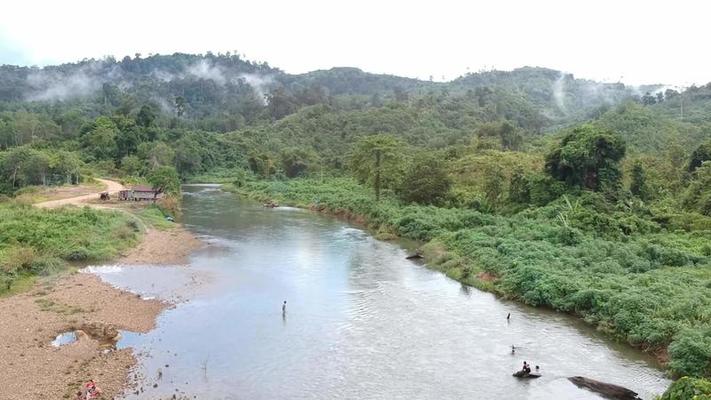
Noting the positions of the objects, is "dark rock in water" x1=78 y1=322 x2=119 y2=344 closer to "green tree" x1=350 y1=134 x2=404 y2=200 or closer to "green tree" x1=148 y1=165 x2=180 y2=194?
"green tree" x1=350 y1=134 x2=404 y2=200

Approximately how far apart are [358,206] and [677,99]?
95954 mm

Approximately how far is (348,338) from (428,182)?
37112 millimetres

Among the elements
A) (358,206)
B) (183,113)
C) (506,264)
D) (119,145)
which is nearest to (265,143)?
(119,145)

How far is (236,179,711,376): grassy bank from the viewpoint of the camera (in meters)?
27.3

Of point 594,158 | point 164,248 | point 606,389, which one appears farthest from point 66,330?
point 594,158

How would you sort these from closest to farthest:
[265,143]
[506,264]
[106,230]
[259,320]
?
[259,320], [506,264], [106,230], [265,143]

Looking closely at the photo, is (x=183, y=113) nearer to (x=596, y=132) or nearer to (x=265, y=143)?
(x=265, y=143)

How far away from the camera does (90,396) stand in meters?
21.5

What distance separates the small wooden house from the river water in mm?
27065

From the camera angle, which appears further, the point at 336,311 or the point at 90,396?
the point at 336,311

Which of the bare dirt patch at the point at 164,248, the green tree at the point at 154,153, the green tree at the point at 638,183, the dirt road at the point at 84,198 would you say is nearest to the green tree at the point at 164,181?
the dirt road at the point at 84,198

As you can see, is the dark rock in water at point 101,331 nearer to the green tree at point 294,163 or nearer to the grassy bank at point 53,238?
the grassy bank at point 53,238

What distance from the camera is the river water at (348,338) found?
23.8 m

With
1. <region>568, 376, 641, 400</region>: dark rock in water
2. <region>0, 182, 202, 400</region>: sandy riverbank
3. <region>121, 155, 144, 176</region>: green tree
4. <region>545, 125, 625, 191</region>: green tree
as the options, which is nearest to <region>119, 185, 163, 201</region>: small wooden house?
<region>121, 155, 144, 176</region>: green tree
